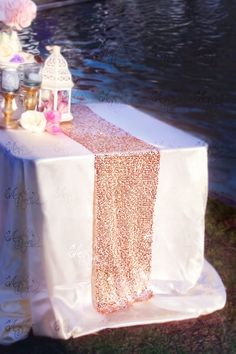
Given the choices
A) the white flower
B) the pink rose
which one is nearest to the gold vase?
the white flower

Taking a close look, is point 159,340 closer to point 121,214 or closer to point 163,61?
point 121,214

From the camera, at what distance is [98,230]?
9.27 feet

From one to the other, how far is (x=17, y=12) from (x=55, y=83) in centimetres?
54

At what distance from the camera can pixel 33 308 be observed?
2.83m

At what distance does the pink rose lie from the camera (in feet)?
11.0

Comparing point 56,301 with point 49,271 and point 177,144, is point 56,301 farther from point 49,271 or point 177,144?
point 177,144

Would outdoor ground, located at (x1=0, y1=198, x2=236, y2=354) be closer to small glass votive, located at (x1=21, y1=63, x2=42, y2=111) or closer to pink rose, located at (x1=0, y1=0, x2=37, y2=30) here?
small glass votive, located at (x1=21, y1=63, x2=42, y2=111)

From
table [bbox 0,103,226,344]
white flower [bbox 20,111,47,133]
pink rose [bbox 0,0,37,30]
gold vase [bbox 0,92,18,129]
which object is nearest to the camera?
table [bbox 0,103,226,344]

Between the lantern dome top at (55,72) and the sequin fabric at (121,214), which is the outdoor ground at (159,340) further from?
the lantern dome top at (55,72)

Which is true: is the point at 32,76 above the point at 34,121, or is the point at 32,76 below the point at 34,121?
above

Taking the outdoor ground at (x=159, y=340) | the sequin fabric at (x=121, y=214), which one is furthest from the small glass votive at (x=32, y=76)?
the outdoor ground at (x=159, y=340)

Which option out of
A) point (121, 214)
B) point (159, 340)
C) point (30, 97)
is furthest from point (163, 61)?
point (159, 340)

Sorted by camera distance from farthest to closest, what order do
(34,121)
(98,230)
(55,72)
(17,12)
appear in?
(17,12)
(55,72)
(34,121)
(98,230)

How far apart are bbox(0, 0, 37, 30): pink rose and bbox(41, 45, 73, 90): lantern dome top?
40 centimetres
